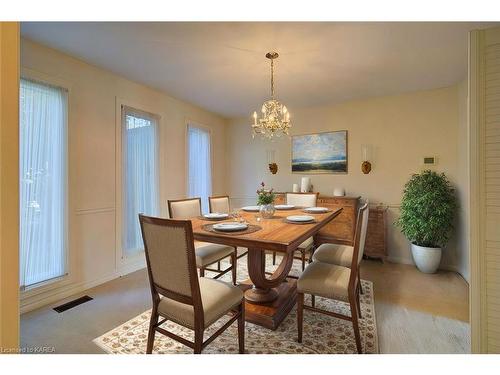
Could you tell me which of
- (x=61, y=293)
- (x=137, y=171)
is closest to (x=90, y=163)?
(x=137, y=171)

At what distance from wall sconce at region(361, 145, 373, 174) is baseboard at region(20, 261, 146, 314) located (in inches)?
146

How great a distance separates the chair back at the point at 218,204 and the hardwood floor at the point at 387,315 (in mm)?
1157

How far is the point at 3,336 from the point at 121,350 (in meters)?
1.17

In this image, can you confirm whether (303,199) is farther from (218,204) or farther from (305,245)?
(218,204)

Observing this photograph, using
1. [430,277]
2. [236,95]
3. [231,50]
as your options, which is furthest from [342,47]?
[430,277]

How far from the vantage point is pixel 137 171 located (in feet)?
10.5

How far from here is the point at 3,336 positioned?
0.72m

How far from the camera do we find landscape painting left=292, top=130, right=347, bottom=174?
3.91 m

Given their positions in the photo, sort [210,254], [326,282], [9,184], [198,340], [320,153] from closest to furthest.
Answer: [9,184], [198,340], [326,282], [210,254], [320,153]

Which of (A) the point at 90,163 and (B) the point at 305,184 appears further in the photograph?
(B) the point at 305,184

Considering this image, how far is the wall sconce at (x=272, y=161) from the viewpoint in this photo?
4.46 metres

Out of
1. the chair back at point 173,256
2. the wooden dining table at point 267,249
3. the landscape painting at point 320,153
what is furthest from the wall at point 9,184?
the landscape painting at point 320,153

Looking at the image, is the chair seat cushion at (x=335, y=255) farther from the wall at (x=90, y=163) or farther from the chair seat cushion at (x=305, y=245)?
the wall at (x=90, y=163)

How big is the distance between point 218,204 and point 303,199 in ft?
3.68
